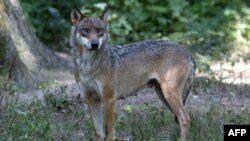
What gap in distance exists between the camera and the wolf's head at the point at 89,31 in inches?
332

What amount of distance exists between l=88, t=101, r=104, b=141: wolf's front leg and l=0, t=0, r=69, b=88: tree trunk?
2.89 meters

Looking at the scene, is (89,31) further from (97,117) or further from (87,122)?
(87,122)

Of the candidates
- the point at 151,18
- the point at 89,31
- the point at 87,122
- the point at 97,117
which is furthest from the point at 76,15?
the point at 151,18

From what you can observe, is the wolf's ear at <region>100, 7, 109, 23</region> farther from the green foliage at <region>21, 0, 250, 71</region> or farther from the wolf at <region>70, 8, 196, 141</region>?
the green foliage at <region>21, 0, 250, 71</region>

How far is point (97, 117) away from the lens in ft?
29.1

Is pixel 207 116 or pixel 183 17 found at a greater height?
pixel 183 17

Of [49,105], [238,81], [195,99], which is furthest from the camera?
[238,81]

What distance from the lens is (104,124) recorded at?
30.1 feet

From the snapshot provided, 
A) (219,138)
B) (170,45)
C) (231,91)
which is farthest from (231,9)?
(219,138)

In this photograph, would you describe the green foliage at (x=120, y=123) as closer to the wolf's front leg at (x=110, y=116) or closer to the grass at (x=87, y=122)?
the grass at (x=87, y=122)

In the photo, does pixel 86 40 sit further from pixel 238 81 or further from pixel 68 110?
pixel 238 81

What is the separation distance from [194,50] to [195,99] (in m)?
5.08

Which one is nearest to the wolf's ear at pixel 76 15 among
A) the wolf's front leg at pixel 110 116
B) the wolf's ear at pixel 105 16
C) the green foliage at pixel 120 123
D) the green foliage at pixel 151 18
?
the wolf's ear at pixel 105 16

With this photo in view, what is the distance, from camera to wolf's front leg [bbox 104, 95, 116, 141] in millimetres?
8688
